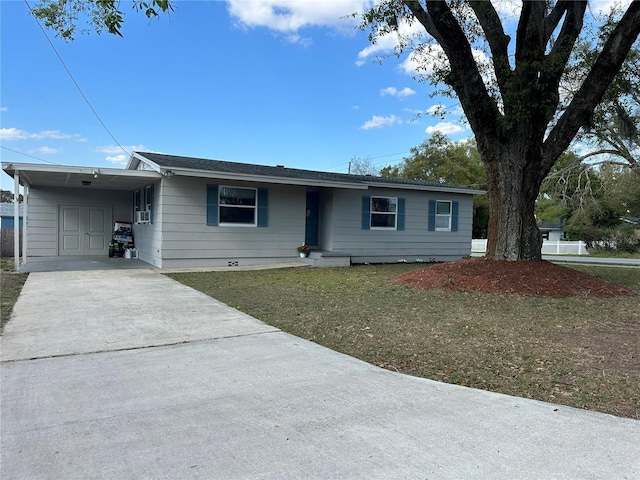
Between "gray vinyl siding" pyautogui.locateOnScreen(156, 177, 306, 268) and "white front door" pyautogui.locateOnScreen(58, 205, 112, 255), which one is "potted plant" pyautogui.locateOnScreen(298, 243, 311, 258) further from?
"white front door" pyautogui.locateOnScreen(58, 205, 112, 255)

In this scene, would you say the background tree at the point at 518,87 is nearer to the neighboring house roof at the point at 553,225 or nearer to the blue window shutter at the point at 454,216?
the blue window shutter at the point at 454,216

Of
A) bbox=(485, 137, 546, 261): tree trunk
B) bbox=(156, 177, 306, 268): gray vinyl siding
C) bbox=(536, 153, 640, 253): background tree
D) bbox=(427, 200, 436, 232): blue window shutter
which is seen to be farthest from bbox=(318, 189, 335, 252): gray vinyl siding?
bbox=(536, 153, 640, 253): background tree

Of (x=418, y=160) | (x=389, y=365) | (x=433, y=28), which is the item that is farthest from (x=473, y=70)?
(x=418, y=160)

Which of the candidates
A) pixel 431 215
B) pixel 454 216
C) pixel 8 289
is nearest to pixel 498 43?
pixel 431 215

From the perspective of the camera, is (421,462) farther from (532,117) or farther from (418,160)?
(418,160)

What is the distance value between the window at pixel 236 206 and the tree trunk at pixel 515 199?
6.65m

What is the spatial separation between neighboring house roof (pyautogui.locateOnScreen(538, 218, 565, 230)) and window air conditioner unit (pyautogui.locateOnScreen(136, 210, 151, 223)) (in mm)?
37852

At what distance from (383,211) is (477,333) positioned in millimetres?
10555

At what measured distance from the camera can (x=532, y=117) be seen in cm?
984

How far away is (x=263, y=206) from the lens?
532 inches

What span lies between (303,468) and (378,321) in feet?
12.4

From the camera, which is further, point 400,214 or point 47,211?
point 400,214

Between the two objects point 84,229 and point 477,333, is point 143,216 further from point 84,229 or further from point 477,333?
point 477,333

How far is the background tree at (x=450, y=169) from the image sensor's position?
37250 millimetres
